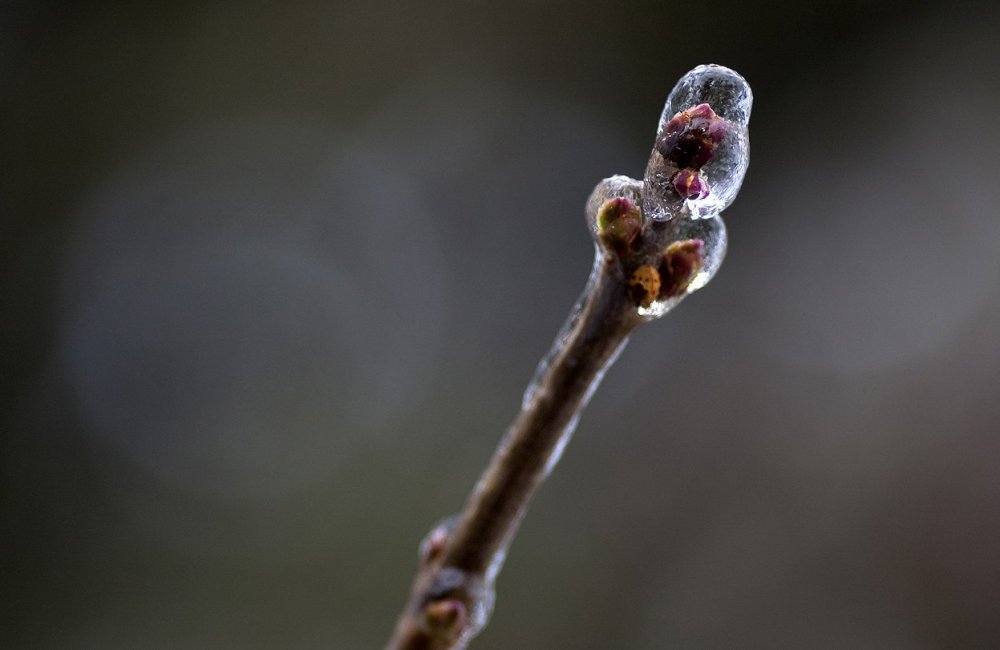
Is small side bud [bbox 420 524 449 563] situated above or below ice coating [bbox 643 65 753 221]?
below

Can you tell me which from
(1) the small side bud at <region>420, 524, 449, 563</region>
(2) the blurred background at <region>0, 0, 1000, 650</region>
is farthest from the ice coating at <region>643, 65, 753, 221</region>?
(2) the blurred background at <region>0, 0, 1000, 650</region>

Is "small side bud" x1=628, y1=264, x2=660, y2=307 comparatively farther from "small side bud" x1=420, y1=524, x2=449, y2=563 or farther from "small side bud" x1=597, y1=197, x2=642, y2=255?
"small side bud" x1=420, y1=524, x2=449, y2=563

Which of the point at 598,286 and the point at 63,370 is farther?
the point at 63,370

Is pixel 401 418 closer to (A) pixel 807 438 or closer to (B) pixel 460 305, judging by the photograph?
(B) pixel 460 305

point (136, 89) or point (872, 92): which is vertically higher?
point (872, 92)

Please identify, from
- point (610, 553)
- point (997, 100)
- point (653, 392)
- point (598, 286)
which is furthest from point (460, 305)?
point (598, 286)

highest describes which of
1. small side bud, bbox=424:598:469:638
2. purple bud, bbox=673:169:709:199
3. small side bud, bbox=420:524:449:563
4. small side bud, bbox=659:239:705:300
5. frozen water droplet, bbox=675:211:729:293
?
frozen water droplet, bbox=675:211:729:293

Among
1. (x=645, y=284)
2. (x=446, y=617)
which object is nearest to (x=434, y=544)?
(x=446, y=617)
